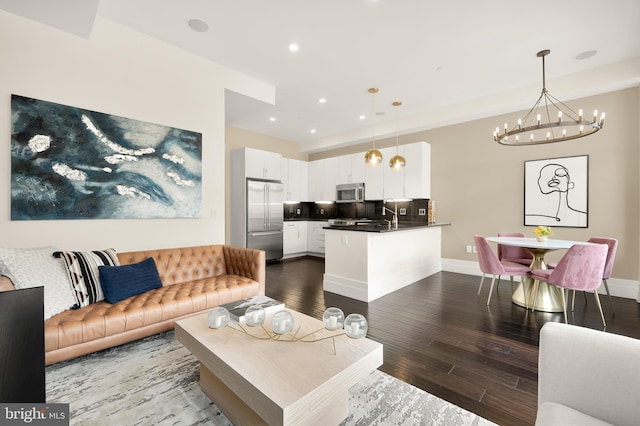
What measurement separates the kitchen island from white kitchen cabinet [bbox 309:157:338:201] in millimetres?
2980

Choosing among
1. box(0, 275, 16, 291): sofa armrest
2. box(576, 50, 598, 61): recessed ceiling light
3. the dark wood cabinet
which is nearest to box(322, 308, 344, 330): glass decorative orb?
the dark wood cabinet

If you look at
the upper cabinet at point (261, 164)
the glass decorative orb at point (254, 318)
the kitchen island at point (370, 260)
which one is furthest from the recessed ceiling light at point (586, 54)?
the upper cabinet at point (261, 164)

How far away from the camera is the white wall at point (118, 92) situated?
2.43m

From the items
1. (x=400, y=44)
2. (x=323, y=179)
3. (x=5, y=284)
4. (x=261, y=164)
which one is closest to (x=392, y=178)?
(x=323, y=179)

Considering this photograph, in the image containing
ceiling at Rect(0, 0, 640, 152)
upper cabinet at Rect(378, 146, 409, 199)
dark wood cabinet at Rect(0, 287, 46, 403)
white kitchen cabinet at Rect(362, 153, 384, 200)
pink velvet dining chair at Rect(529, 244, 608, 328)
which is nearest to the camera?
dark wood cabinet at Rect(0, 287, 46, 403)

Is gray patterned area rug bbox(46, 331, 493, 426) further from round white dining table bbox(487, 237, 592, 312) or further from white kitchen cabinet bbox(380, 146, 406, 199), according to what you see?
white kitchen cabinet bbox(380, 146, 406, 199)

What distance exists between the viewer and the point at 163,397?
1765mm

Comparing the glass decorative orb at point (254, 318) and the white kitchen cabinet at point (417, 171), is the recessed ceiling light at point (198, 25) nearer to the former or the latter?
the glass decorative orb at point (254, 318)

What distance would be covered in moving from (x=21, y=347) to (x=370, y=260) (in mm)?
3416

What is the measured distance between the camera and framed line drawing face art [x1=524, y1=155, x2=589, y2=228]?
13.4 ft

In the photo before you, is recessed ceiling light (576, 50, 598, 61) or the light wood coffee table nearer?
the light wood coffee table

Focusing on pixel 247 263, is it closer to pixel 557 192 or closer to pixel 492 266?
pixel 492 266

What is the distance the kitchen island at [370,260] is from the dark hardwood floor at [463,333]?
0.52 feet

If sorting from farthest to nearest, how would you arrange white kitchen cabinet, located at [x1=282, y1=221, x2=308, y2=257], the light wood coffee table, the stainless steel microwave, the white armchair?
1. white kitchen cabinet, located at [x1=282, y1=221, x2=308, y2=257]
2. the stainless steel microwave
3. the light wood coffee table
4. the white armchair
